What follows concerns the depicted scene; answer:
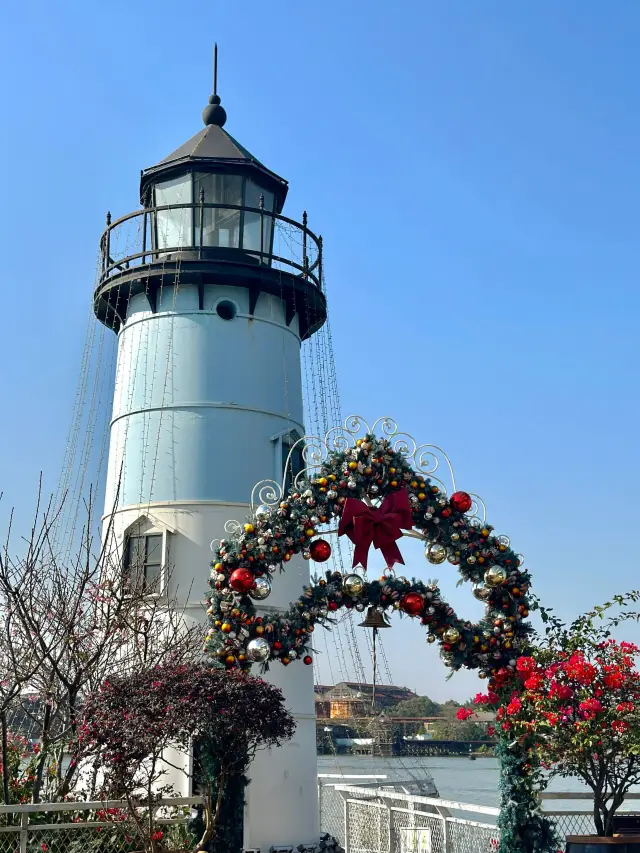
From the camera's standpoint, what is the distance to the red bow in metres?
12.2

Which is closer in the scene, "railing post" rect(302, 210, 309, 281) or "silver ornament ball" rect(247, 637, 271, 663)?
"silver ornament ball" rect(247, 637, 271, 663)

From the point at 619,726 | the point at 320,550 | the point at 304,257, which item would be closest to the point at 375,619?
the point at 320,550

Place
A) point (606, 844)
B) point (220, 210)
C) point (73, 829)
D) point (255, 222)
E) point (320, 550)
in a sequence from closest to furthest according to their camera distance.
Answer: point (606, 844) < point (73, 829) < point (320, 550) < point (220, 210) < point (255, 222)

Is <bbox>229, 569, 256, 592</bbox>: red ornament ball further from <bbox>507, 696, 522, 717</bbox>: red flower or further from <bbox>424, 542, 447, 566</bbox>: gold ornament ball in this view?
<bbox>507, 696, 522, 717</bbox>: red flower

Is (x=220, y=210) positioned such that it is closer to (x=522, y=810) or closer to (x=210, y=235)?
(x=210, y=235)

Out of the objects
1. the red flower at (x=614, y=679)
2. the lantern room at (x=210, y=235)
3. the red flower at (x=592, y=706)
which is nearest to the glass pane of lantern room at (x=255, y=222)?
the lantern room at (x=210, y=235)

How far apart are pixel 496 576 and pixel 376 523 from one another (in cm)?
169

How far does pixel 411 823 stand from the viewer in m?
13.2

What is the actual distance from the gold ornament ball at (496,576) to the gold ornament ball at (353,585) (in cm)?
164

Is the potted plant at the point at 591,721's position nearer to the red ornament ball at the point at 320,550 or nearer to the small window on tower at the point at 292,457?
the red ornament ball at the point at 320,550

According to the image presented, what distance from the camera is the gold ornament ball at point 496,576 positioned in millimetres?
12195

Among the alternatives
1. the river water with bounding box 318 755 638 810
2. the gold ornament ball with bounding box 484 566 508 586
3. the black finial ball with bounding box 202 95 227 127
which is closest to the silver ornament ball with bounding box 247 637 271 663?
the gold ornament ball with bounding box 484 566 508 586

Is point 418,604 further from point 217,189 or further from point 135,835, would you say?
point 217,189

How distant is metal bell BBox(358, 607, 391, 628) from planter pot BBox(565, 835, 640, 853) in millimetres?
3448
